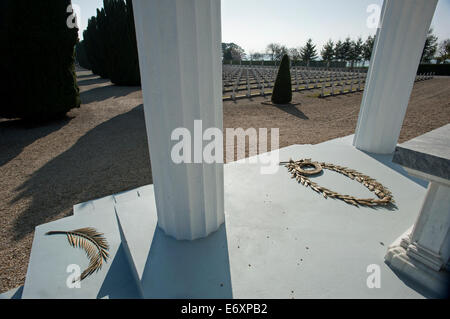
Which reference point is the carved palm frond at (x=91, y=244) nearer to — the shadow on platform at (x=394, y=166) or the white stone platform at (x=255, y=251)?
the white stone platform at (x=255, y=251)

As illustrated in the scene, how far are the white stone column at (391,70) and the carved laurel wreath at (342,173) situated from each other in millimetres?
1218

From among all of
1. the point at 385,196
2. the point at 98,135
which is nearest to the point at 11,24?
the point at 98,135

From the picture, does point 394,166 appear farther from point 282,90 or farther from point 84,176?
point 282,90

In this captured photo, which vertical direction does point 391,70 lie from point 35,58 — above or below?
below

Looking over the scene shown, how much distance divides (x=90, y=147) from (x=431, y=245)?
8037 mm

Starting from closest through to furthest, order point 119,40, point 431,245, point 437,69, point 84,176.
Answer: point 431,245 < point 84,176 < point 119,40 < point 437,69

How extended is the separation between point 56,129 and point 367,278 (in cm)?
1068

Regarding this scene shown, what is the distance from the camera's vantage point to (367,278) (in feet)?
6.49

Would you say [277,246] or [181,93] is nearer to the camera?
[181,93]

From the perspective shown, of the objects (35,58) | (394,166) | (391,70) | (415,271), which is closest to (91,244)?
(415,271)

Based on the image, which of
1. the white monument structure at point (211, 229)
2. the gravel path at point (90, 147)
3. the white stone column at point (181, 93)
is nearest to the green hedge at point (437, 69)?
the gravel path at point (90, 147)

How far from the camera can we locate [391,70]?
403cm

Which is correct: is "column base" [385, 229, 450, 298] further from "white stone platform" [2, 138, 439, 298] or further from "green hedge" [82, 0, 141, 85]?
"green hedge" [82, 0, 141, 85]

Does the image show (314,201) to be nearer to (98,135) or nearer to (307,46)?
(98,135)
